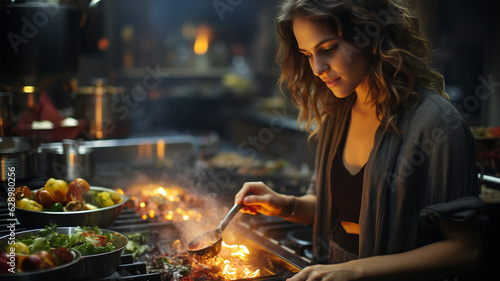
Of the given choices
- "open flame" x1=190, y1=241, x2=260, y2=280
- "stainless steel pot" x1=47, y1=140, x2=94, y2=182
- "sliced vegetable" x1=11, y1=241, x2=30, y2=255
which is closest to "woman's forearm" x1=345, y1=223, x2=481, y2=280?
"open flame" x1=190, y1=241, x2=260, y2=280

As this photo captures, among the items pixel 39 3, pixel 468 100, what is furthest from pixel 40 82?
pixel 468 100

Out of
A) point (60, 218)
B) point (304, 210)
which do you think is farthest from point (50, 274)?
point (304, 210)

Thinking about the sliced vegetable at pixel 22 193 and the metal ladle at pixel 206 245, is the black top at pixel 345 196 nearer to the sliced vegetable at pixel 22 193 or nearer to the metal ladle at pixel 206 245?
the metal ladle at pixel 206 245

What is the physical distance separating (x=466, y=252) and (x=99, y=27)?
3140mm

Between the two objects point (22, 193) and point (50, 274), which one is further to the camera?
point (22, 193)

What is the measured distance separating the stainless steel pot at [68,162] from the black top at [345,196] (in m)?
1.48

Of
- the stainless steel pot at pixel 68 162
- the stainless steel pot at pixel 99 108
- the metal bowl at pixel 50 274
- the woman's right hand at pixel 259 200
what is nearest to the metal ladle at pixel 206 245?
the woman's right hand at pixel 259 200

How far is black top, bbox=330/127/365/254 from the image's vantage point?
1832 millimetres

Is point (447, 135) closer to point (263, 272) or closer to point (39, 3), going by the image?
point (263, 272)

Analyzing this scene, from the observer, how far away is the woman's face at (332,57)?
165cm

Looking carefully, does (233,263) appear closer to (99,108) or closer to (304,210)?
(304,210)

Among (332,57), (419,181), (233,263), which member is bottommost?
(233,263)

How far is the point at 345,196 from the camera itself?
1880 mm

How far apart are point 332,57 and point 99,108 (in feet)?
8.21
